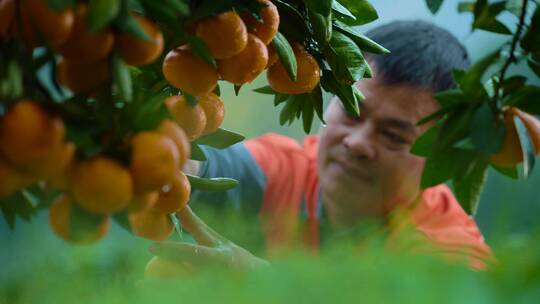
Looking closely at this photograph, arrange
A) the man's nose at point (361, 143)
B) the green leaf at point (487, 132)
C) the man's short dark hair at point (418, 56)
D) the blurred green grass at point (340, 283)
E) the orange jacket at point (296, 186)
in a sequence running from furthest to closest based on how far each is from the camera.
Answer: the orange jacket at point (296, 186)
the man's short dark hair at point (418, 56)
the man's nose at point (361, 143)
the green leaf at point (487, 132)
the blurred green grass at point (340, 283)

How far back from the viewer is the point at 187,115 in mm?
444

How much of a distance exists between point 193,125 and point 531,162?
0.19 m

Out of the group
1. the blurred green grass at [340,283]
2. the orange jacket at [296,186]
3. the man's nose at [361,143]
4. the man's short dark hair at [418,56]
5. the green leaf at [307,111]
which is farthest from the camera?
the orange jacket at [296,186]

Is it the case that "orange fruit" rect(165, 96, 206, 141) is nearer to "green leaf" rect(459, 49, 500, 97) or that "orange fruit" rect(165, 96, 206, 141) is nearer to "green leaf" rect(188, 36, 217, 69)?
"green leaf" rect(188, 36, 217, 69)

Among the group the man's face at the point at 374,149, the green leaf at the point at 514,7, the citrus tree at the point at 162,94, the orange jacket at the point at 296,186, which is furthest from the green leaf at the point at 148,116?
the orange jacket at the point at 296,186

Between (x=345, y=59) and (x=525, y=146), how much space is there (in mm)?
140

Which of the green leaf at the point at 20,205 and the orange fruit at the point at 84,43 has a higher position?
the orange fruit at the point at 84,43

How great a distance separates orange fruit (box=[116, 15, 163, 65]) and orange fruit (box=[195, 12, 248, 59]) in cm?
7

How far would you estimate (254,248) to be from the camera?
0.71m

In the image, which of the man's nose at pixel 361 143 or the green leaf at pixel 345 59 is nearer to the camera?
the green leaf at pixel 345 59

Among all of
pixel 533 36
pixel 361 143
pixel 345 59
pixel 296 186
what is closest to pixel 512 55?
pixel 533 36

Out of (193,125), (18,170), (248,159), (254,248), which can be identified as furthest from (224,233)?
(248,159)

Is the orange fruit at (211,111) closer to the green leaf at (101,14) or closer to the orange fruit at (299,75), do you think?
the orange fruit at (299,75)

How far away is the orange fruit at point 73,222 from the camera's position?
0.34 metres
